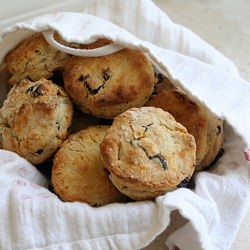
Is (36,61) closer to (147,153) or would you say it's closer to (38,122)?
(38,122)

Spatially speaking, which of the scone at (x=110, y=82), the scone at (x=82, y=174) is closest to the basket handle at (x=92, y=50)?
the scone at (x=110, y=82)

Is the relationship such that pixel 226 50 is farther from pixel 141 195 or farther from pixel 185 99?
pixel 141 195

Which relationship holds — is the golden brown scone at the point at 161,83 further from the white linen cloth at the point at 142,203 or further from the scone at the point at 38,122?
the scone at the point at 38,122

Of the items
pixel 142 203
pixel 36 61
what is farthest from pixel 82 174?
pixel 36 61

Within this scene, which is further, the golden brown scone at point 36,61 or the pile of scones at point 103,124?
the golden brown scone at point 36,61

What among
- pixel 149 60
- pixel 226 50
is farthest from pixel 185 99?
pixel 226 50

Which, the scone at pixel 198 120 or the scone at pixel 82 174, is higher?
the scone at pixel 198 120

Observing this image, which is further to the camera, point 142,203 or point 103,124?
point 103,124
